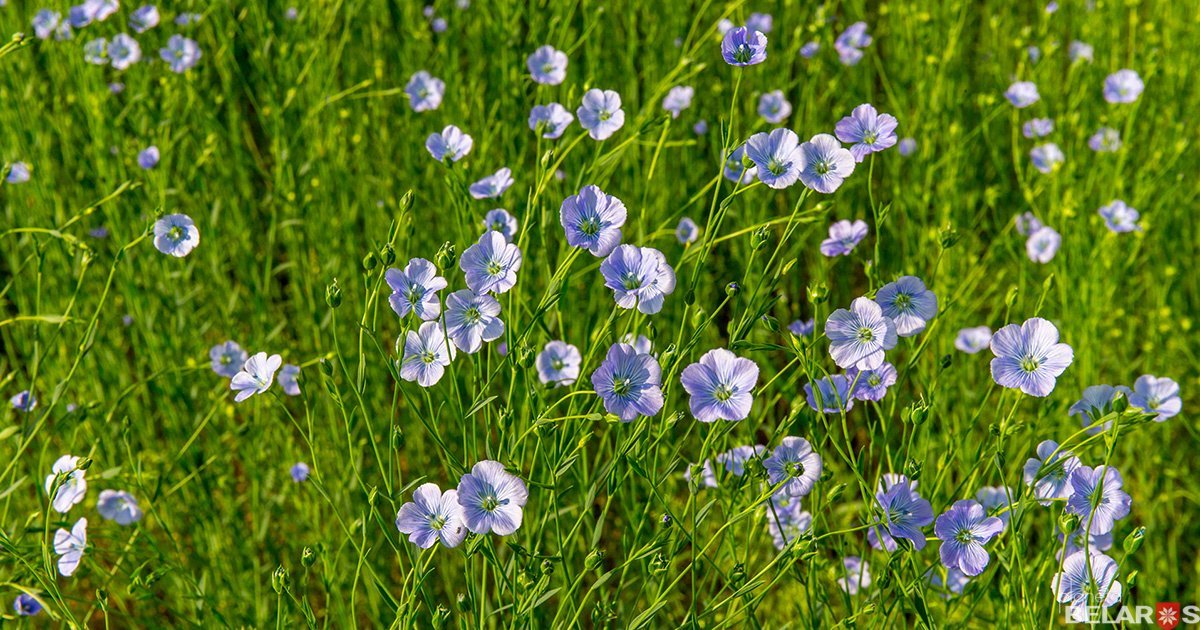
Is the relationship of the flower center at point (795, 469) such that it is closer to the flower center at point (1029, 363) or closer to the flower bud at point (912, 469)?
the flower bud at point (912, 469)

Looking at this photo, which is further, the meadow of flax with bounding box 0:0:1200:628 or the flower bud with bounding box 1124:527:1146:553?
the meadow of flax with bounding box 0:0:1200:628

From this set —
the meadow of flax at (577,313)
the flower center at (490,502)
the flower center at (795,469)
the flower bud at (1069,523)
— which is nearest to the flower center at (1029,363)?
the meadow of flax at (577,313)

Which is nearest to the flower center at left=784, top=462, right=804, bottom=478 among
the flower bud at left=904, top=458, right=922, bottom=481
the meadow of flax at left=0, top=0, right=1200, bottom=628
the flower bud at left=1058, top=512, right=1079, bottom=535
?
the meadow of flax at left=0, top=0, right=1200, bottom=628

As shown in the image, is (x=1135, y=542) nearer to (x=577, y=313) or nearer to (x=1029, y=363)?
(x=1029, y=363)

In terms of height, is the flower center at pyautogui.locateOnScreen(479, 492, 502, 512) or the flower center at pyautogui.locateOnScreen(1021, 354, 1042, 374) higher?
the flower center at pyautogui.locateOnScreen(1021, 354, 1042, 374)

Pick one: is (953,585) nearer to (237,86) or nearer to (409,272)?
(409,272)

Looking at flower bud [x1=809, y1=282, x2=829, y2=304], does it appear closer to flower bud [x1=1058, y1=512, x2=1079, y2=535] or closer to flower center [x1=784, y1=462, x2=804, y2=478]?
flower center [x1=784, y1=462, x2=804, y2=478]

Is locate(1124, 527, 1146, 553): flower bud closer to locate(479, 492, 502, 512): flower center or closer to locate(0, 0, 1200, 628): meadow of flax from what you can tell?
locate(0, 0, 1200, 628): meadow of flax

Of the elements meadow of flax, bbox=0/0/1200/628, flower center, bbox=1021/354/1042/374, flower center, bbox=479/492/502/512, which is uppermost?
flower center, bbox=1021/354/1042/374

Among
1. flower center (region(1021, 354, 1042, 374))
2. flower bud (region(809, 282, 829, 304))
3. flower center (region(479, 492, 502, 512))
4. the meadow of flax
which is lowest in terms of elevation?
the meadow of flax

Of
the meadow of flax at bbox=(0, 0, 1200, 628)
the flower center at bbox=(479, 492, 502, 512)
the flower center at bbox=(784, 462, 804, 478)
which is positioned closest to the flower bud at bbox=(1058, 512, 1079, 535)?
the meadow of flax at bbox=(0, 0, 1200, 628)
